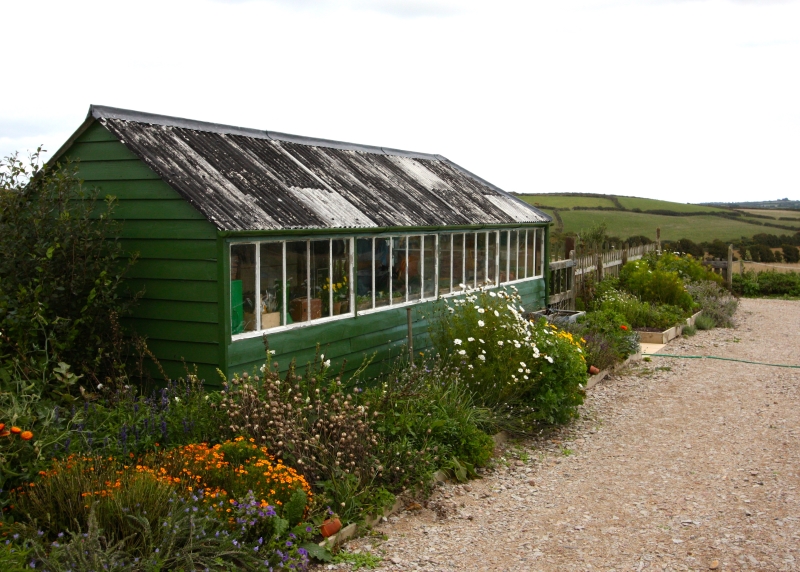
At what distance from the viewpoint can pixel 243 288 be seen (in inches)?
293

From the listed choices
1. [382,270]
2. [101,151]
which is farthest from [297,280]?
[101,151]

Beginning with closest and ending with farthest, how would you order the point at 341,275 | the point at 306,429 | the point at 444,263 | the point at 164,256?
1. the point at 306,429
2. the point at 164,256
3. the point at 341,275
4. the point at 444,263

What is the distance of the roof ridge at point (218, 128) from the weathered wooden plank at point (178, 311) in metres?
2.11

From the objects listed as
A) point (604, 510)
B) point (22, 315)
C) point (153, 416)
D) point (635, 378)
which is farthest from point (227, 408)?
point (635, 378)

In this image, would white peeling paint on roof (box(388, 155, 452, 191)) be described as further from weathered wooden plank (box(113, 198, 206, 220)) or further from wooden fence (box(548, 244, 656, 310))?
weathered wooden plank (box(113, 198, 206, 220))

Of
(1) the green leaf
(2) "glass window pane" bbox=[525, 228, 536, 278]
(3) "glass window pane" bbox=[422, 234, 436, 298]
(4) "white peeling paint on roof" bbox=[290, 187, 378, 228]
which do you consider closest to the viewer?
(1) the green leaf

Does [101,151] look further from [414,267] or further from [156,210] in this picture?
[414,267]

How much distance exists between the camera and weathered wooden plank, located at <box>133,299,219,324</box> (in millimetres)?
7270

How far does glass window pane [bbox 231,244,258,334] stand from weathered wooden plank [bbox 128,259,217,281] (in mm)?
241

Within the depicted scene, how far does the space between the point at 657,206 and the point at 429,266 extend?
5029 centimetres

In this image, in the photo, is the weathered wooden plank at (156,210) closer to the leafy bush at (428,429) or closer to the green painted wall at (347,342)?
the green painted wall at (347,342)

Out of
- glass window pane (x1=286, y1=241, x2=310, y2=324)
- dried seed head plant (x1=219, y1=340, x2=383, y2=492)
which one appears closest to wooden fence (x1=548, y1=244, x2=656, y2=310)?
glass window pane (x1=286, y1=241, x2=310, y2=324)

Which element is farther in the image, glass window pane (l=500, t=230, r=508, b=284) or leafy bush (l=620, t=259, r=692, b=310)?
leafy bush (l=620, t=259, r=692, b=310)

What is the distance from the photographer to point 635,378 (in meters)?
11.5
